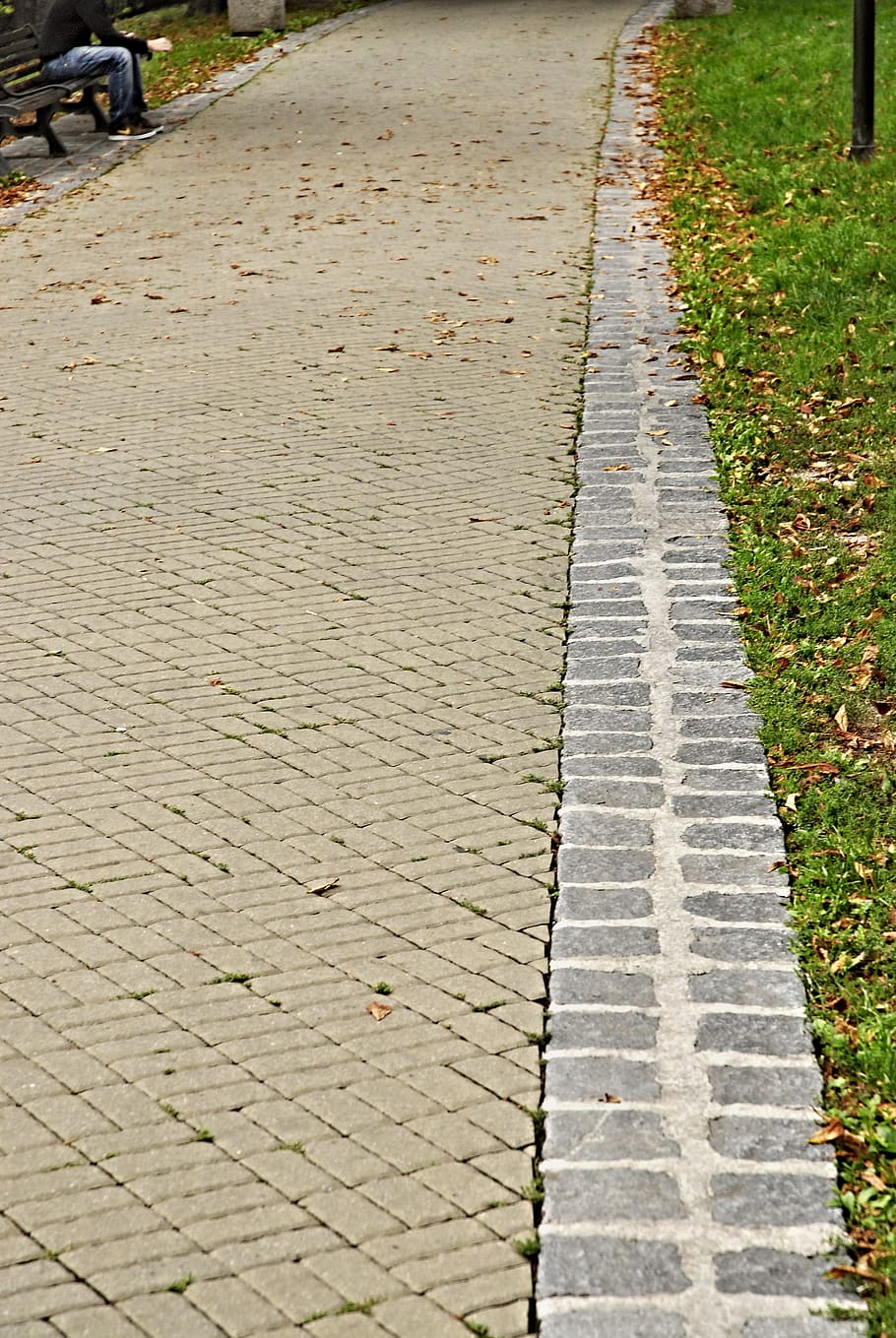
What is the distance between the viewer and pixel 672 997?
3732 millimetres

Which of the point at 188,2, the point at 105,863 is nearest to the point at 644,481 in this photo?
the point at 105,863

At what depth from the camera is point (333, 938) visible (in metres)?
4.05

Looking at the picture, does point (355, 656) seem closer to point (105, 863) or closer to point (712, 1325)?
point (105, 863)

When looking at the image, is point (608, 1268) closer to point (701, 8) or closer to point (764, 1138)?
point (764, 1138)

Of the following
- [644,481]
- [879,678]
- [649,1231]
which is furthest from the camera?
[644,481]

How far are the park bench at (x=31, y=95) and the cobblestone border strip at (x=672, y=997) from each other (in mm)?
10585

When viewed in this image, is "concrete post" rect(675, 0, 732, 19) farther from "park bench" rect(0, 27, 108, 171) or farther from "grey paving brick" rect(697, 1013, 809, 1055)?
"grey paving brick" rect(697, 1013, 809, 1055)

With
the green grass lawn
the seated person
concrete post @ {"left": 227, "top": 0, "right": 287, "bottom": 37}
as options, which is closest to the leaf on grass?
the seated person

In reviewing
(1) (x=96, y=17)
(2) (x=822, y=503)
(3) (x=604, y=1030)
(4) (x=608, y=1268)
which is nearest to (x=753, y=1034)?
(3) (x=604, y=1030)

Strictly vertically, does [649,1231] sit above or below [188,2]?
below

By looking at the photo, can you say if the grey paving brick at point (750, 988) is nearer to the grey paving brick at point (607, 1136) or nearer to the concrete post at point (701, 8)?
the grey paving brick at point (607, 1136)

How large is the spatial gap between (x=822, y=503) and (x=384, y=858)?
118 inches

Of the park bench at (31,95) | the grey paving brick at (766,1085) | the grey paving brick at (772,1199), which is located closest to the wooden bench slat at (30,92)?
the park bench at (31,95)

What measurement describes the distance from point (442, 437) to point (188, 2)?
21534 mm
